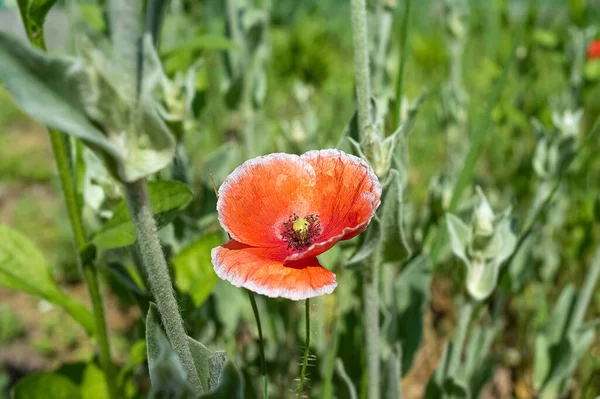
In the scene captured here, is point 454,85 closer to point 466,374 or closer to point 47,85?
point 466,374

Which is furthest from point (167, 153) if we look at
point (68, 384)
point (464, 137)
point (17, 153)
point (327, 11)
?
point (327, 11)

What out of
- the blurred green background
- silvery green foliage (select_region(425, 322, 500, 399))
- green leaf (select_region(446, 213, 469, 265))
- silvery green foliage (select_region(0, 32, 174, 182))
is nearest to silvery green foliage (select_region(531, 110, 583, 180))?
the blurred green background

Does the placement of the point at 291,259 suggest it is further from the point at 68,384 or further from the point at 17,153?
the point at 17,153

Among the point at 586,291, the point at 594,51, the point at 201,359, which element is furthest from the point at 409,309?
the point at 594,51

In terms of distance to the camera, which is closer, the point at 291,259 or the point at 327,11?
the point at 291,259

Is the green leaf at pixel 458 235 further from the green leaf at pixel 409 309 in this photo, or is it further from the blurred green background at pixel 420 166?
the green leaf at pixel 409 309

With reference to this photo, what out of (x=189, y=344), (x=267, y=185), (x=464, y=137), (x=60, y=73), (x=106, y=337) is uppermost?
(x=60, y=73)

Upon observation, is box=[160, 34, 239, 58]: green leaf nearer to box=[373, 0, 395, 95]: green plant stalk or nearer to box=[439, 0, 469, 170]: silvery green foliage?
box=[373, 0, 395, 95]: green plant stalk
